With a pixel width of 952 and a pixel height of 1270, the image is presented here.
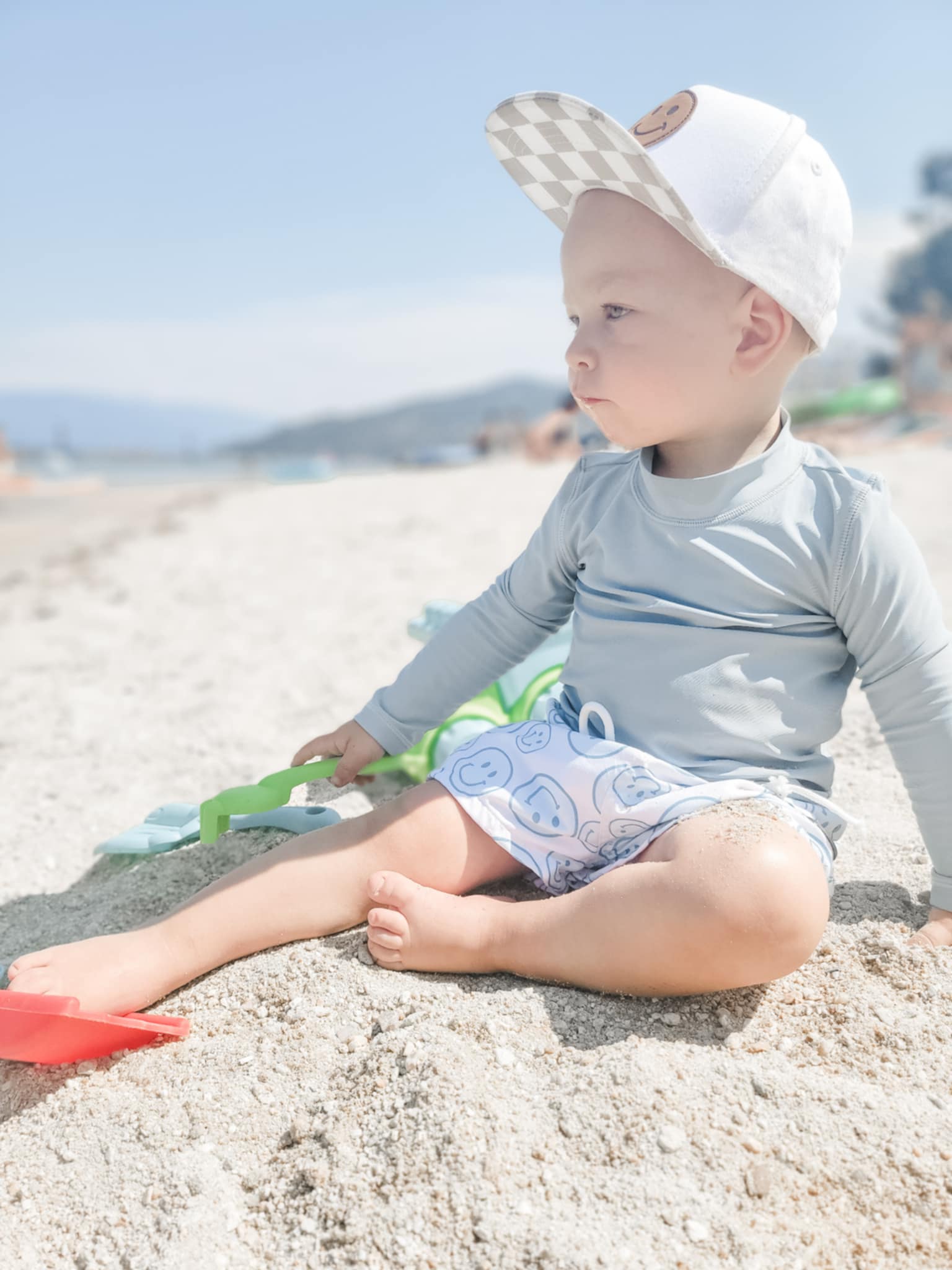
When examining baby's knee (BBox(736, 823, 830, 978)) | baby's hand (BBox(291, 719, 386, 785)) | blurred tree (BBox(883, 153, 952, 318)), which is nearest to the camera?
baby's knee (BBox(736, 823, 830, 978))

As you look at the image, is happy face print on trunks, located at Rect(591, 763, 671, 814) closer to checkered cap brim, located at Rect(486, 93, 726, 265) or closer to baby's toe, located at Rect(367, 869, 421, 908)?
baby's toe, located at Rect(367, 869, 421, 908)

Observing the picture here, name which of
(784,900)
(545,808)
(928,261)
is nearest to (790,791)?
(784,900)

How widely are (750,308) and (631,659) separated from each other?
1.52 feet

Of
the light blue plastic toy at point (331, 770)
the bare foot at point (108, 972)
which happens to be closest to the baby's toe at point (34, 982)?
the bare foot at point (108, 972)

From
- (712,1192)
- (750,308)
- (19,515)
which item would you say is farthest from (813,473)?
(19,515)

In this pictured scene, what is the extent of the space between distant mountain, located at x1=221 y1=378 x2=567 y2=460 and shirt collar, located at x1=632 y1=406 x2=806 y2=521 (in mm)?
32352

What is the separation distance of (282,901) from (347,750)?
307mm

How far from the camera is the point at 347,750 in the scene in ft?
5.20

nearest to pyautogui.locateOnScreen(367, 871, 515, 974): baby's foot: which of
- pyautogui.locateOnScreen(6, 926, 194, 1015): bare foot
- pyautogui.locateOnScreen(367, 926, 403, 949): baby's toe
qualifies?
pyautogui.locateOnScreen(367, 926, 403, 949): baby's toe

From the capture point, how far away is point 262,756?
86.1 inches

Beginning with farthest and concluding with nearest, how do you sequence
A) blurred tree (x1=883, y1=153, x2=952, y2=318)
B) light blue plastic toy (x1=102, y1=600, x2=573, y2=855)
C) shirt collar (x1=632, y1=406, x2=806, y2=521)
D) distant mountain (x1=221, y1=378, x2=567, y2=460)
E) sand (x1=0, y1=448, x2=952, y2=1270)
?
distant mountain (x1=221, y1=378, x2=567, y2=460), blurred tree (x1=883, y1=153, x2=952, y2=318), light blue plastic toy (x1=102, y1=600, x2=573, y2=855), shirt collar (x1=632, y1=406, x2=806, y2=521), sand (x1=0, y1=448, x2=952, y2=1270)

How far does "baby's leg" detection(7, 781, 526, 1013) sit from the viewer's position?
123 centimetres

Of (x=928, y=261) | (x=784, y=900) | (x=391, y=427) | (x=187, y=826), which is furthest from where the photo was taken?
(x=391, y=427)

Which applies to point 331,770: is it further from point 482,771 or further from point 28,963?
point 28,963
